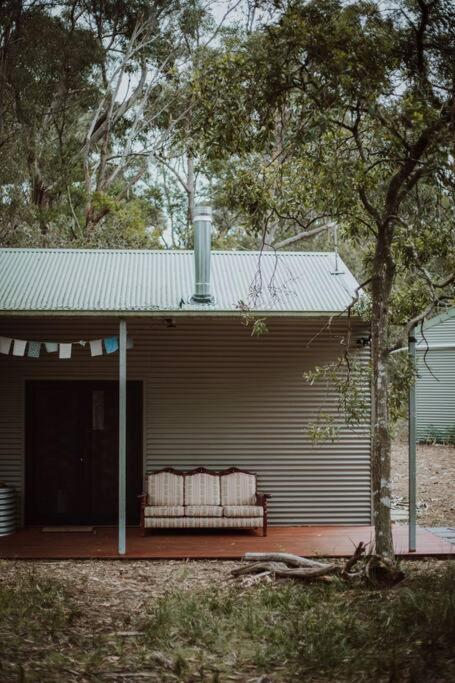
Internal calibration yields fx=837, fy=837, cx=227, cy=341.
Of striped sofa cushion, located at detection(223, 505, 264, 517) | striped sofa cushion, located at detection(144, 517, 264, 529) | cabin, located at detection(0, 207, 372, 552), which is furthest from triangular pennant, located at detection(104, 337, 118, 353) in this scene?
striped sofa cushion, located at detection(223, 505, 264, 517)

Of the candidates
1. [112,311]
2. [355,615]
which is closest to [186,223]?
[112,311]

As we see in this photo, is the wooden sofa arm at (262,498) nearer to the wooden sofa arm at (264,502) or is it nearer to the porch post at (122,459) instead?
the wooden sofa arm at (264,502)

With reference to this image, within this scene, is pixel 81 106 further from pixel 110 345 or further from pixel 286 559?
pixel 286 559

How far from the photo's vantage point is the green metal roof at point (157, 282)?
9.98 metres

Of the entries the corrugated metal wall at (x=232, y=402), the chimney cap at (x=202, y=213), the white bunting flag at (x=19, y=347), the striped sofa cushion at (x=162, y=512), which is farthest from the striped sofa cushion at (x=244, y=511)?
the chimney cap at (x=202, y=213)

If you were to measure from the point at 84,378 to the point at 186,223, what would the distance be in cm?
1624

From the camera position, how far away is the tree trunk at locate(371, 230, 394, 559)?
7758 mm

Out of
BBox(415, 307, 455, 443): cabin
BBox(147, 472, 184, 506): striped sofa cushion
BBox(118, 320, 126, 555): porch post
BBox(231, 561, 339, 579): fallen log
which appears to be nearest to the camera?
BBox(231, 561, 339, 579): fallen log

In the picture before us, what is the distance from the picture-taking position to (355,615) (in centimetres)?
651

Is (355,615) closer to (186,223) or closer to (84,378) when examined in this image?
(84,378)

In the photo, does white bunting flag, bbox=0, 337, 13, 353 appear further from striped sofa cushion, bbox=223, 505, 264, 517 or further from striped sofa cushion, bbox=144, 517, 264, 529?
striped sofa cushion, bbox=223, 505, 264, 517

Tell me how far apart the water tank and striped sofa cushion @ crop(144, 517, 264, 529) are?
1798mm

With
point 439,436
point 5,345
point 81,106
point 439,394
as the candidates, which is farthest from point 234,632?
point 81,106

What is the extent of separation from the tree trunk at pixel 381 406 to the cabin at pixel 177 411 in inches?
135
